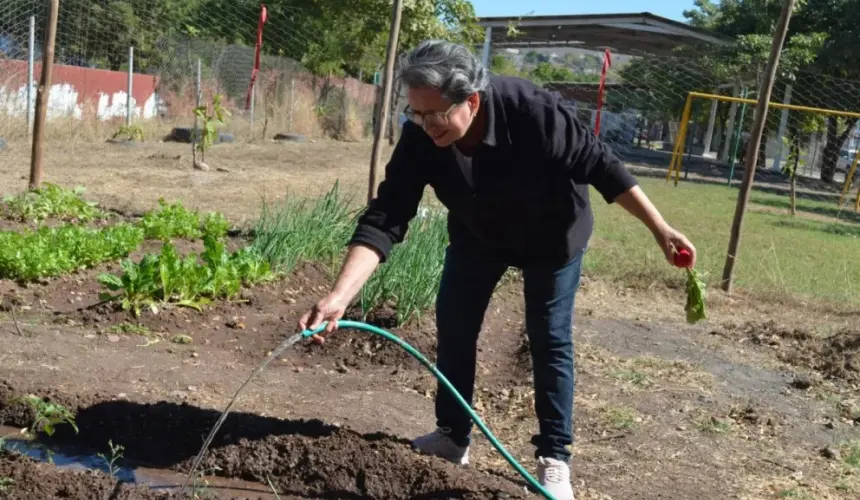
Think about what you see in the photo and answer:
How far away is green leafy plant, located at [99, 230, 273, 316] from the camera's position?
5180mm

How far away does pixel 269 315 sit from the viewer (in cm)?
569

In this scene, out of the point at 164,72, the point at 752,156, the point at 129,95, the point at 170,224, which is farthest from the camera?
the point at 164,72

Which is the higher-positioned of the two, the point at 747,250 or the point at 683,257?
the point at 683,257

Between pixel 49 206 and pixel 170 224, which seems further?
pixel 49 206

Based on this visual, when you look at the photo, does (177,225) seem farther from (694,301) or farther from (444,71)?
(444,71)

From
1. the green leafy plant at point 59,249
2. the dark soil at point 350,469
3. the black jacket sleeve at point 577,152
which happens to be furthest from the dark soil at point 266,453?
the green leafy plant at point 59,249

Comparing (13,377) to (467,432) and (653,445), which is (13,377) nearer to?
(467,432)

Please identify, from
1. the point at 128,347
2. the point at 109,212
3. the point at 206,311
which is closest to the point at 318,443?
the point at 128,347

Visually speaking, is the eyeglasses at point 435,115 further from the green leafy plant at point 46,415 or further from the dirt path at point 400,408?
the green leafy plant at point 46,415

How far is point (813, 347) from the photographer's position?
19.9 feet

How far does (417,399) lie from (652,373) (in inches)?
57.3

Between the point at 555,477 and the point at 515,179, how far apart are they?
1036mm

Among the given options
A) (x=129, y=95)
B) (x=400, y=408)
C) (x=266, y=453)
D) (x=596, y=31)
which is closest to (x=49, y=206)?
(x=400, y=408)

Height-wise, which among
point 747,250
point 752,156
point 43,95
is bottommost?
point 747,250
